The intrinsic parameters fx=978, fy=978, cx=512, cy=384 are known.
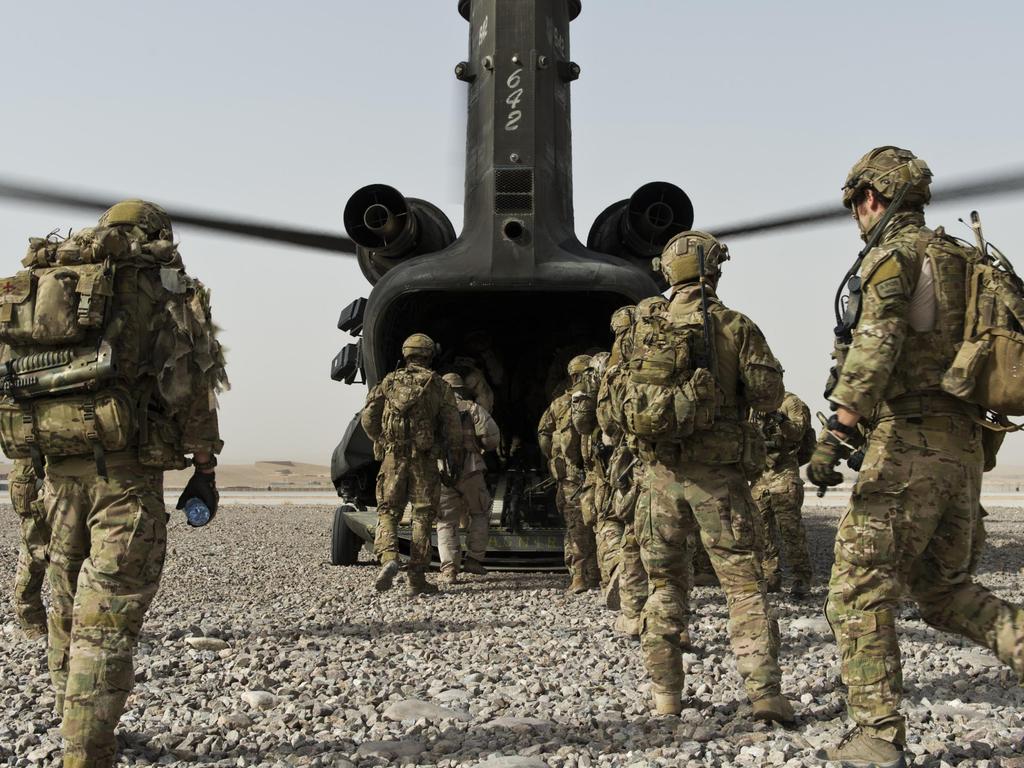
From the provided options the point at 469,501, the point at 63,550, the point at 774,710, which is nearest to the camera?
the point at 63,550

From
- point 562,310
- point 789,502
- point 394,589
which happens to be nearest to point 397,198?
point 562,310

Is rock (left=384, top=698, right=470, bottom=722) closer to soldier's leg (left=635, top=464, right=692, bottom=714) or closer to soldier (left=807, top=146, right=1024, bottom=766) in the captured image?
soldier's leg (left=635, top=464, right=692, bottom=714)

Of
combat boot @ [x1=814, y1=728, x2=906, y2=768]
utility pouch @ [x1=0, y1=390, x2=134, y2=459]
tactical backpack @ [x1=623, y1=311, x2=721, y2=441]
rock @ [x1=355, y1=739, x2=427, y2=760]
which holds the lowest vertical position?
rock @ [x1=355, y1=739, x2=427, y2=760]

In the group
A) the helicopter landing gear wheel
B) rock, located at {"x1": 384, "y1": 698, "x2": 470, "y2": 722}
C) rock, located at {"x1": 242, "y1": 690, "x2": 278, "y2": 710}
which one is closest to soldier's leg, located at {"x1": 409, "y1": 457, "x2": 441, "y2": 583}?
the helicopter landing gear wheel

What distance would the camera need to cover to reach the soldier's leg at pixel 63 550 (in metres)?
3.20

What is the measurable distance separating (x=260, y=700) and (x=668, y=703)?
160cm

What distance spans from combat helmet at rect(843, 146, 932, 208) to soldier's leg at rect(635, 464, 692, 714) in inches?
51.5

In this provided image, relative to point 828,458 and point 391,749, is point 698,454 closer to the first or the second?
point 828,458

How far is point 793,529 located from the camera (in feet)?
22.5

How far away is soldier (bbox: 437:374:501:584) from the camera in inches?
310

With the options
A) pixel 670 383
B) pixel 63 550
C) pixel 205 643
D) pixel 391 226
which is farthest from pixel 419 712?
pixel 391 226

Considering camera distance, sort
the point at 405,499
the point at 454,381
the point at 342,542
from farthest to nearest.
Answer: the point at 342,542
the point at 454,381
the point at 405,499

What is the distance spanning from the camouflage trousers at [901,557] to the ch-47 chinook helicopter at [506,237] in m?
4.83

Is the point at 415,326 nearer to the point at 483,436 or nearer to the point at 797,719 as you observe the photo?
the point at 483,436
